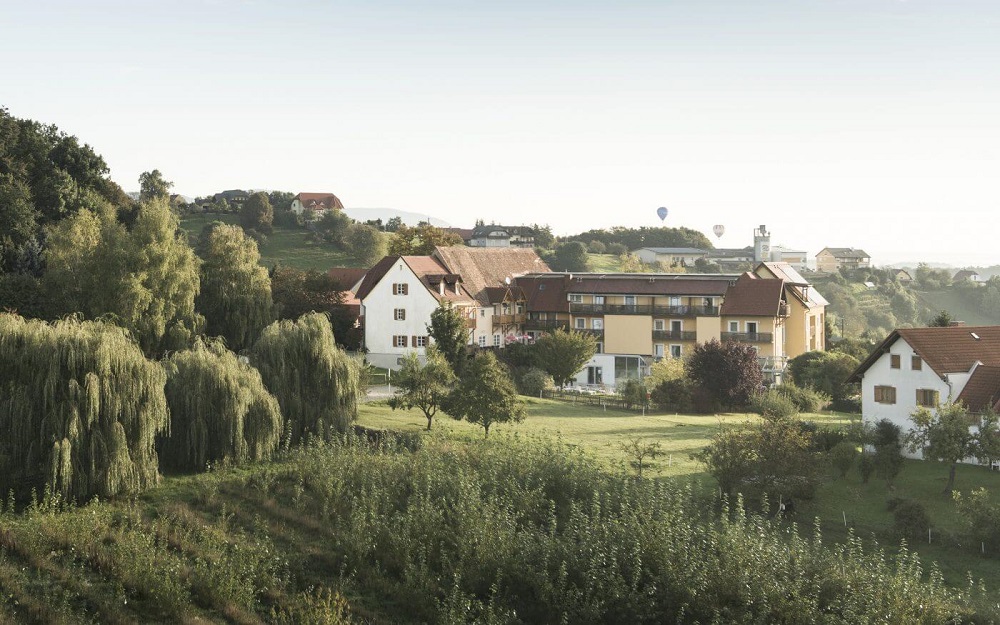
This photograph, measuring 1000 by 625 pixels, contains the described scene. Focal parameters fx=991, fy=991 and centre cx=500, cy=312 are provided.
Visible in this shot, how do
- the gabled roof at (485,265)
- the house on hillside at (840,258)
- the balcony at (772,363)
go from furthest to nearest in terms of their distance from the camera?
1. the house on hillside at (840,258)
2. the gabled roof at (485,265)
3. the balcony at (772,363)

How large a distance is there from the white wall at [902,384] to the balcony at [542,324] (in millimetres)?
28075

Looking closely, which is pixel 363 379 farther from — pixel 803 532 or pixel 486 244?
pixel 486 244

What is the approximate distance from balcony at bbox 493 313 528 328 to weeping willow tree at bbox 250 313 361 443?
2726cm

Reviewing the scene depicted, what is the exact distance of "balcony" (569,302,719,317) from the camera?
62.6 metres

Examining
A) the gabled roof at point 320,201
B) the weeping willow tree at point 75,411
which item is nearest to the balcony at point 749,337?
the weeping willow tree at point 75,411

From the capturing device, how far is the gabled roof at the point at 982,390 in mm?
34312

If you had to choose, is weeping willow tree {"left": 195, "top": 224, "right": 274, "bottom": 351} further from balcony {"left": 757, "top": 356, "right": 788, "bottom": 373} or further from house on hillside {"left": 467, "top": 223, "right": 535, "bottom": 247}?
house on hillside {"left": 467, "top": 223, "right": 535, "bottom": 247}

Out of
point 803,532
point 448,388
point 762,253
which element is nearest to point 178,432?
point 448,388

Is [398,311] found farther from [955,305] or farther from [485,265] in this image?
[955,305]

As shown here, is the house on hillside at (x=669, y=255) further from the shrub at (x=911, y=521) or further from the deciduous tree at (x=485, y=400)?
the shrub at (x=911, y=521)

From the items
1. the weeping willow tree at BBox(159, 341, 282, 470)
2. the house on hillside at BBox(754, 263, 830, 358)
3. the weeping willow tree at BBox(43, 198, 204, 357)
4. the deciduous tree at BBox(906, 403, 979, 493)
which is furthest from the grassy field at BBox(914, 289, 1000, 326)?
the weeping willow tree at BBox(159, 341, 282, 470)

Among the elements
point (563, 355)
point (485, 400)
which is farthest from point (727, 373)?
point (485, 400)

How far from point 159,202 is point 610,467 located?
77.2 ft

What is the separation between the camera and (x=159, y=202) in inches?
1678
